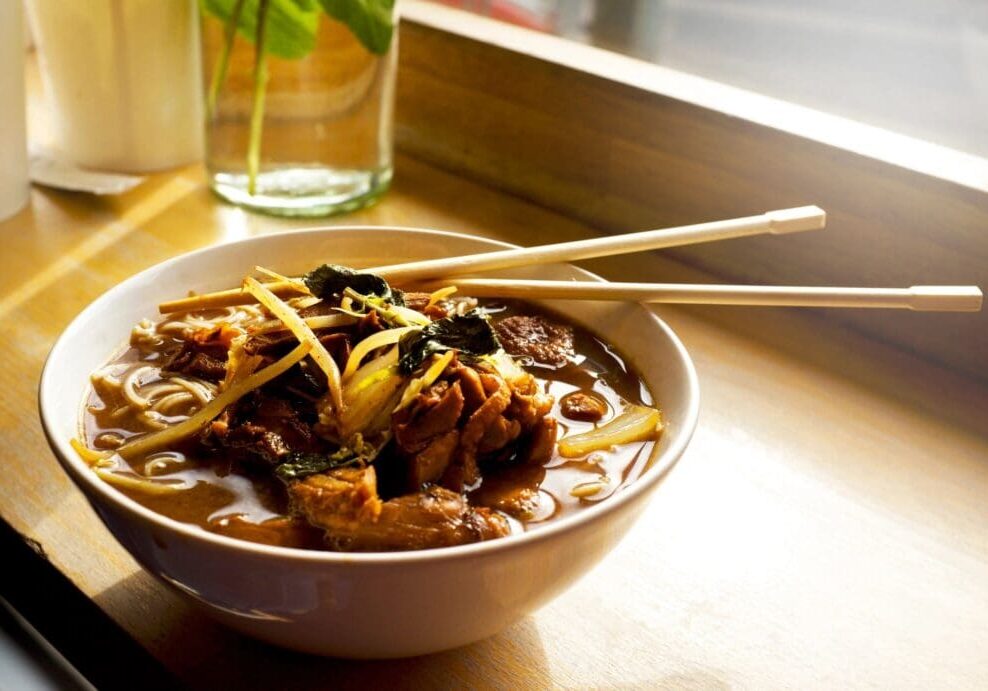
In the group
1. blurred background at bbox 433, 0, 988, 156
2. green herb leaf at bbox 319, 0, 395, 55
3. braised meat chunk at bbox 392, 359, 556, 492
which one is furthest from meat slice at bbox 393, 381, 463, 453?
blurred background at bbox 433, 0, 988, 156

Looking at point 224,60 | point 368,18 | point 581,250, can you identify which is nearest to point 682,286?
point 581,250

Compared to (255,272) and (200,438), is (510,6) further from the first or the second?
(200,438)

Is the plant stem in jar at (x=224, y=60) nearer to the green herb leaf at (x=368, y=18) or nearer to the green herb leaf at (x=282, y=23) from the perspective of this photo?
the green herb leaf at (x=282, y=23)

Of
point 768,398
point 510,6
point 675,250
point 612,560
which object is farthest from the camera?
point 510,6

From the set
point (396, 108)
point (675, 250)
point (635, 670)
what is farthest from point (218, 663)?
point (396, 108)

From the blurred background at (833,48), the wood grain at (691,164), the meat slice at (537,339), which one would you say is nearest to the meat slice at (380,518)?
the meat slice at (537,339)

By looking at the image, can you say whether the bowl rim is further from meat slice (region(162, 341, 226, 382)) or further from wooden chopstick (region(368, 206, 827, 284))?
wooden chopstick (region(368, 206, 827, 284))
